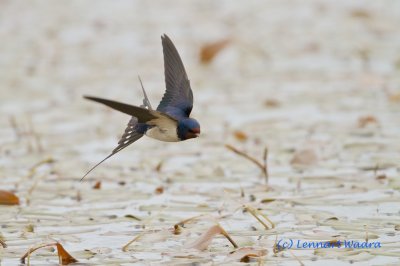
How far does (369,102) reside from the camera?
6.46m

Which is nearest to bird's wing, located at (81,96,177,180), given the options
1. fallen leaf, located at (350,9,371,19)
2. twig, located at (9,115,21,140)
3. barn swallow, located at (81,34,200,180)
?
barn swallow, located at (81,34,200,180)

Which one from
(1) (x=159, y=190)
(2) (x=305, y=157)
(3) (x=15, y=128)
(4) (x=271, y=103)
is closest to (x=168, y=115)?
(1) (x=159, y=190)

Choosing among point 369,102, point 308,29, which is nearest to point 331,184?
point 369,102

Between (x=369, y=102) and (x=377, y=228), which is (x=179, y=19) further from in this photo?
(x=377, y=228)

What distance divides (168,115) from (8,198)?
104 centimetres

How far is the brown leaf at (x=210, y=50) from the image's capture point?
800cm

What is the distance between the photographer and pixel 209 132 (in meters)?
5.85

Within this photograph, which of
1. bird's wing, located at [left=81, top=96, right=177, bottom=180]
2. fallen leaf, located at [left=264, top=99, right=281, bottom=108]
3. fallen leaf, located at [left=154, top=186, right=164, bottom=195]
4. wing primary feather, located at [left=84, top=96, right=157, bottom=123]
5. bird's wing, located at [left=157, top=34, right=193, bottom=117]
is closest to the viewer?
wing primary feather, located at [left=84, top=96, right=157, bottom=123]

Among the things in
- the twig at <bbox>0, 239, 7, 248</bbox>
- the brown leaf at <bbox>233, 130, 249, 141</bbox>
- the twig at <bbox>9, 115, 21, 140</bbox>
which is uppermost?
the twig at <bbox>9, 115, 21, 140</bbox>

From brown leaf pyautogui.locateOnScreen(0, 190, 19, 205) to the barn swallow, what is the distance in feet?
1.56

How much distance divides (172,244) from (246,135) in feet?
7.33

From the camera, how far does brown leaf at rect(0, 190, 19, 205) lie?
162 inches

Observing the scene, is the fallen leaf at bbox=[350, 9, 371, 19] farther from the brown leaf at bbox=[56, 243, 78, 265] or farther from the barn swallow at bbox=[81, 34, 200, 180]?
the brown leaf at bbox=[56, 243, 78, 265]

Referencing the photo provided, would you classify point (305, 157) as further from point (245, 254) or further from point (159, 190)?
point (245, 254)
